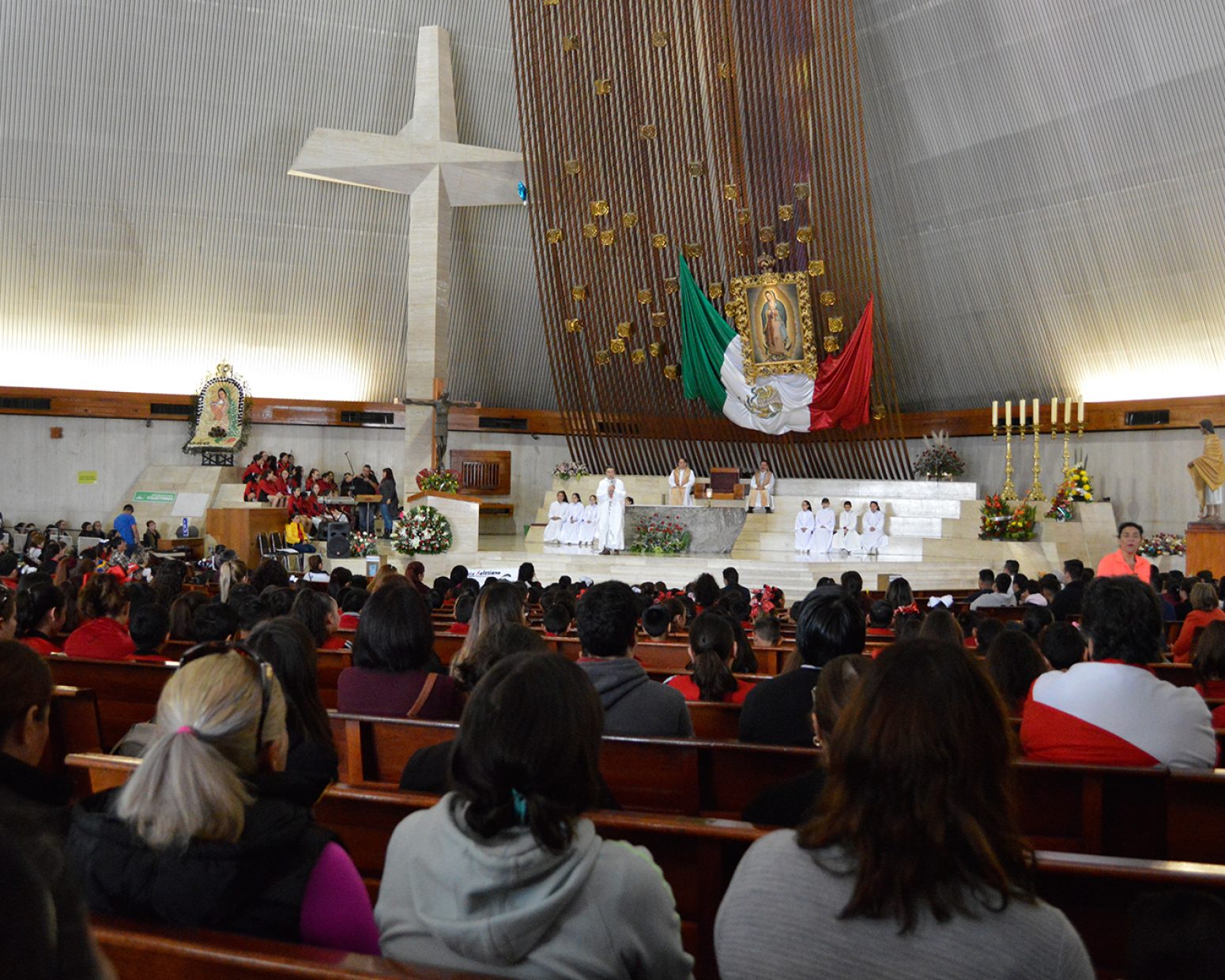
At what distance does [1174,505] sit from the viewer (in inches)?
592

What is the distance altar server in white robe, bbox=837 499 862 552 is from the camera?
15.0 metres

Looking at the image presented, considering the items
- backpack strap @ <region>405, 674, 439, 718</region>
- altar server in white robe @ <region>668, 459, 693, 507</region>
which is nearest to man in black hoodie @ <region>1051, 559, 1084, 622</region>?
backpack strap @ <region>405, 674, 439, 718</region>

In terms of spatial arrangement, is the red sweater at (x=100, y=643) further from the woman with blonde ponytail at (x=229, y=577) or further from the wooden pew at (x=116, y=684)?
the woman with blonde ponytail at (x=229, y=577)

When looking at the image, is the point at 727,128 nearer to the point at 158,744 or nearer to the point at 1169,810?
the point at 1169,810

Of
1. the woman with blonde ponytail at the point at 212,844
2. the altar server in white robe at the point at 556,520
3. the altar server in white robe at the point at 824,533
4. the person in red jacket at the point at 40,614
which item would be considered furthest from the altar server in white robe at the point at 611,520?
the woman with blonde ponytail at the point at 212,844

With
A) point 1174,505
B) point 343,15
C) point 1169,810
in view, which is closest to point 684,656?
point 1169,810

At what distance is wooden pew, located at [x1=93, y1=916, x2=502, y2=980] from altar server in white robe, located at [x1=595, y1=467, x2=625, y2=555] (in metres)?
13.6

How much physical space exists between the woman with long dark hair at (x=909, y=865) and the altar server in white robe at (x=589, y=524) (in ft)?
45.8

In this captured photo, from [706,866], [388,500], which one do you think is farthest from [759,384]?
[706,866]

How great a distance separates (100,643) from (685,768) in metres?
3.00

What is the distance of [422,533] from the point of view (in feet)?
47.0

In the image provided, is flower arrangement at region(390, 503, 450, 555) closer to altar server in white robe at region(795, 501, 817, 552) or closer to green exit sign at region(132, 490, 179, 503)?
altar server in white robe at region(795, 501, 817, 552)

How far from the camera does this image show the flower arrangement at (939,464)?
1641 cm

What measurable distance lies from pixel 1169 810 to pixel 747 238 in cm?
1367
